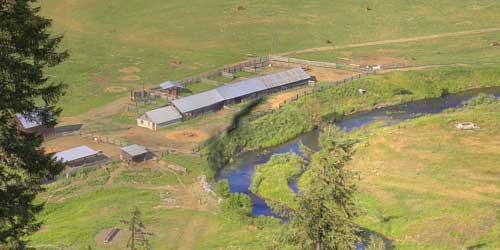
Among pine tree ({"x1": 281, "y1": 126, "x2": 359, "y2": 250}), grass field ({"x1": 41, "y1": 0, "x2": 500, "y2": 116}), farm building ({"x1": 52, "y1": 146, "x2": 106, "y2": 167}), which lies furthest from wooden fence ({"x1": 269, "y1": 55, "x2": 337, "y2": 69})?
pine tree ({"x1": 281, "y1": 126, "x2": 359, "y2": 250})

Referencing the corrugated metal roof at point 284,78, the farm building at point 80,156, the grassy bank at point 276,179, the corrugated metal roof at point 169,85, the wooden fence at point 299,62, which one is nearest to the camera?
the grassy bank at point 276,179

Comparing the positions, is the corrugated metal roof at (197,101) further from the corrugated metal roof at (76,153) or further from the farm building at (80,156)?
the corrugated metal roof at (76,153)

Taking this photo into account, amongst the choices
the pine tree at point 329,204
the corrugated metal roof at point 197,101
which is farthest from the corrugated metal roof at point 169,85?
the pine tree at point 329,204

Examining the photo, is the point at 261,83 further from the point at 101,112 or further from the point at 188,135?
the point at 101,112

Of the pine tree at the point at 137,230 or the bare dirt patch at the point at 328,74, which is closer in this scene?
the pine tree at the point at 137,230

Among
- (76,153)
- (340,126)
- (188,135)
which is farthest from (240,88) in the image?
(76,153)

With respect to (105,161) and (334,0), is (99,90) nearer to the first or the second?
(105,161)
